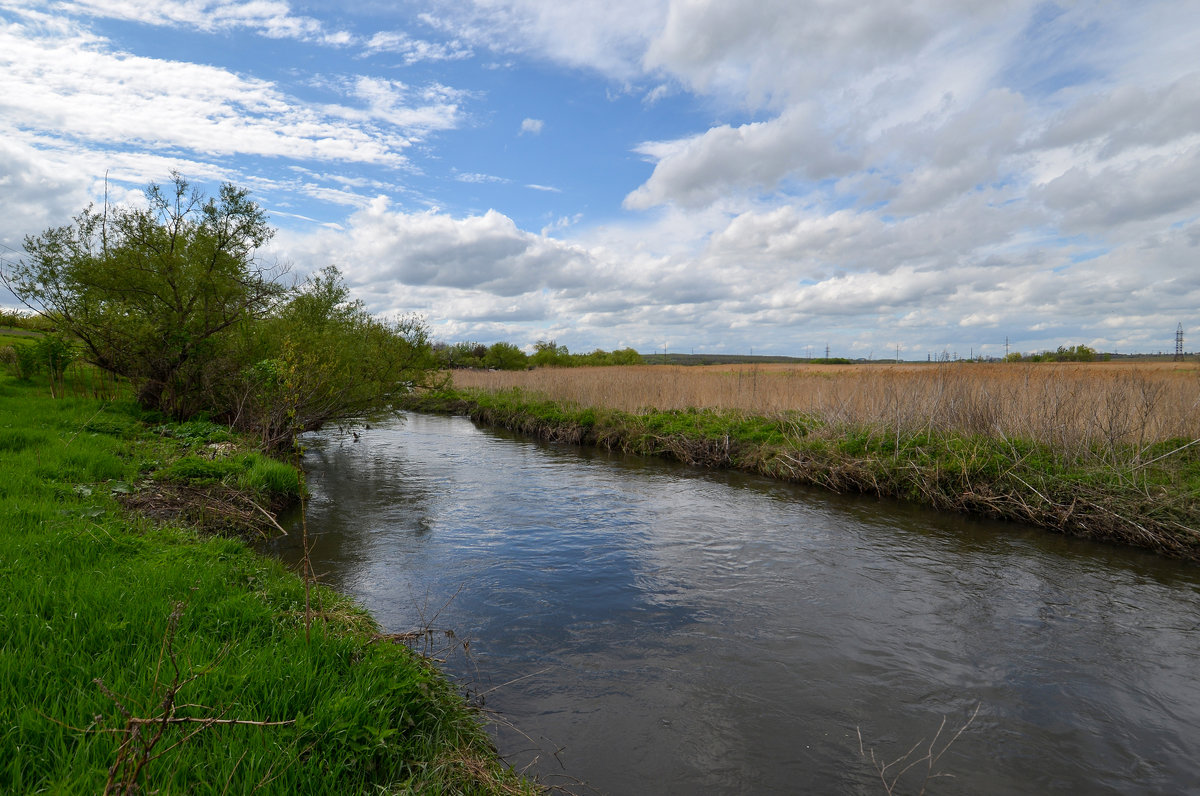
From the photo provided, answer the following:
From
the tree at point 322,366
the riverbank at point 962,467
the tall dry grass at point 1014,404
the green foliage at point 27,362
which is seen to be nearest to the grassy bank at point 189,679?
the tree at point 322,366

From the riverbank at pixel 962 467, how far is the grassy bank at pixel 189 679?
31.1 feet

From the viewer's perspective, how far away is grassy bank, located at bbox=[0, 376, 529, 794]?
2467mm

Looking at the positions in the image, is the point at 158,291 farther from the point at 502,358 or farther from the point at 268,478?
the point at 502,358

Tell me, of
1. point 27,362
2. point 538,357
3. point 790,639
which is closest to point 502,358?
point 538,357

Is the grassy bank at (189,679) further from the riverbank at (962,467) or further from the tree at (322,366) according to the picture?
the riverbank at (962,467)

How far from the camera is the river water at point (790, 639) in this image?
3965 millimetres

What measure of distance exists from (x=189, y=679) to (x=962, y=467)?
11284mm

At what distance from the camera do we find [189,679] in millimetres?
2363

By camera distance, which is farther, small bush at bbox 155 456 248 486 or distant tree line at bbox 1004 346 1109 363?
distant tree line at bbox 1004 346 1109 363

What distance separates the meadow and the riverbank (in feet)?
0.07

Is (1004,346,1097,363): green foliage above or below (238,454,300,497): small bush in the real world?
above

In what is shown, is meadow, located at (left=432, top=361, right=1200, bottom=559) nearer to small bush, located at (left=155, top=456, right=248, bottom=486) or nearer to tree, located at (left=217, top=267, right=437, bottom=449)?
tree, located at (left=217, top=267, right=437, bottom=449)

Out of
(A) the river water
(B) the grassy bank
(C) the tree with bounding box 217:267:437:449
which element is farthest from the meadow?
(B) the grassy bank

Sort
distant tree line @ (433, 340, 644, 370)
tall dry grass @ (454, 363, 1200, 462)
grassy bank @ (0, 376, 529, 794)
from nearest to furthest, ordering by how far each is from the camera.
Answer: grassy bank @ (0, 376, 529, 794)
tall dry grass @ (454, 363, 1200, 462)
distant tree line @ (433, 340, 644, 370)
